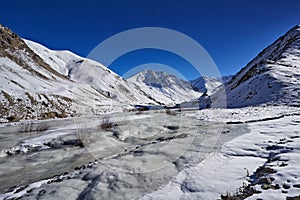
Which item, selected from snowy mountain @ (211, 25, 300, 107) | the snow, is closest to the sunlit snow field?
the snow

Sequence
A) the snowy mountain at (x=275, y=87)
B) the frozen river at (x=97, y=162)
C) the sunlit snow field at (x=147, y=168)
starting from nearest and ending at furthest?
the sunlit snow field at (x=147, y=168) < the frozen river at (x=97, y=162) < the snowy mountain at (x=275, y=87)

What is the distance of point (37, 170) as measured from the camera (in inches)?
357

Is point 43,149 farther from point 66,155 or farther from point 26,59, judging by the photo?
point 26,59

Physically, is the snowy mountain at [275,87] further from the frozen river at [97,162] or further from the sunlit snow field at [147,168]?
the frozen river at [97,162]

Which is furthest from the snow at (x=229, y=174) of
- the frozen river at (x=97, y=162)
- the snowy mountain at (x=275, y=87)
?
the snowy mountain at (x=275, y=87)

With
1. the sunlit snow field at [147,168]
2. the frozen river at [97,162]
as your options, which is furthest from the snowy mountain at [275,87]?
the frozen river at [97,162]

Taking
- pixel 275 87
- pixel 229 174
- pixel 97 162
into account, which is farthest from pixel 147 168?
pixel 275 87

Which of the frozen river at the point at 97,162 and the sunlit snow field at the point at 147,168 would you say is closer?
the sunlit snow field at the point at 147,168

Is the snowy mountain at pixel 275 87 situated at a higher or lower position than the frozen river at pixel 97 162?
higher

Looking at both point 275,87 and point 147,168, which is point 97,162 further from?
point 275,87

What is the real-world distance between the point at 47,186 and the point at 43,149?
613 cm

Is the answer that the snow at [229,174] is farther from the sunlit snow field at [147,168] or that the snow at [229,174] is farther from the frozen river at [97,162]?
the frozen river at [97,162]

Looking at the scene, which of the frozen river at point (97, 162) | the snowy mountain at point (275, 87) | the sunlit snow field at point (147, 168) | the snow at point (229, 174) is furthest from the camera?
the snowy mountain at point (275, 87)

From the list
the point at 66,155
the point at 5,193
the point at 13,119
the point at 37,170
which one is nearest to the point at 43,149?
the point at 66,155
